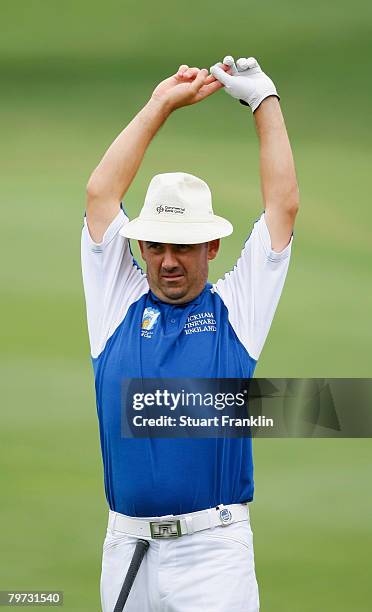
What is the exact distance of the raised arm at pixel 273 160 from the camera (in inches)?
102

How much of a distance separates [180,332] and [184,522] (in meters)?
0.38

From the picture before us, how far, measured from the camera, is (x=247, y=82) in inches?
104

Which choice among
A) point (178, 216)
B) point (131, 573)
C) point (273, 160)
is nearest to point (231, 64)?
point (273, 160)

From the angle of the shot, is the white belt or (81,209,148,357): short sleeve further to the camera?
(81,209,148,357): short sleeve

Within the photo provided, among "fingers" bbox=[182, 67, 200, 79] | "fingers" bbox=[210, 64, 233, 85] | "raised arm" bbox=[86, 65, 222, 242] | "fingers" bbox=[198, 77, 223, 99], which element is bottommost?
"raised arm" bbox=[86, 65, 222, 242]

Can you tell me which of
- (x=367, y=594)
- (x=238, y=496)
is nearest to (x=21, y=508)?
(x=367, y=594)

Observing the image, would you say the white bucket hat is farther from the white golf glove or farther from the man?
the white golf glove

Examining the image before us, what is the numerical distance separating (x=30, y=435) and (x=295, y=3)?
252 cm

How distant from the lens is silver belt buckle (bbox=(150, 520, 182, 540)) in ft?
8.21

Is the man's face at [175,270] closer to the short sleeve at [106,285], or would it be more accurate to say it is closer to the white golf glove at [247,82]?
the short sleeve at [106,285]

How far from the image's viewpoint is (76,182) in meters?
4.98

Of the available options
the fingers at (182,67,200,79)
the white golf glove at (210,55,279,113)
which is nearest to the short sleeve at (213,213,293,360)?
the white golf glove at (210,55,279,113)

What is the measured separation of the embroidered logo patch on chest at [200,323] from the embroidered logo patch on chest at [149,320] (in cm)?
7

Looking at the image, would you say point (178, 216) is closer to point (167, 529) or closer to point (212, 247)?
point (212, 247)
